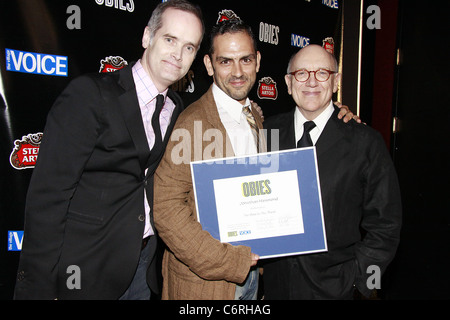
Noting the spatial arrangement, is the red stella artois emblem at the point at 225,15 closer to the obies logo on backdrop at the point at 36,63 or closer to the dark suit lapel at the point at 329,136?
the obies logo on backdrop at the point at 36,63

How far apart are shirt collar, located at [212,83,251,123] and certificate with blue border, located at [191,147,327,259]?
36 cm

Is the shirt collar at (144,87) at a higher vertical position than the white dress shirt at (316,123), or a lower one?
higher

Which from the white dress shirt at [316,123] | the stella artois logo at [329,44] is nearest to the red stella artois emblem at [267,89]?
the stella artois logo at [329,44]

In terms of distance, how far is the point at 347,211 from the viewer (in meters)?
1.65

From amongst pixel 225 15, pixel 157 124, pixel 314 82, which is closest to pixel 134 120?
pixel 157 124

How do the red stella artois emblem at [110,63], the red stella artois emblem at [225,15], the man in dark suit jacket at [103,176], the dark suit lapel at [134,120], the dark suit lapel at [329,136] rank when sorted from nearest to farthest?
the man in dark suit jacket at [103,176] < the dark suit lapel at [134,120] < the dark suit lapel at [329,136] < the red stella artois emblem at [110,63] < the red stella artois emblem at [225,15]

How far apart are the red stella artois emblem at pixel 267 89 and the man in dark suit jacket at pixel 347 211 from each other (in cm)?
188

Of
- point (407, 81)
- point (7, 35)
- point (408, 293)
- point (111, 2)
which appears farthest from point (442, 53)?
point (7, 35)

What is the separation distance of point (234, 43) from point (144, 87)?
55cm

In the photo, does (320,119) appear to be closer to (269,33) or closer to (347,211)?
(347,211)

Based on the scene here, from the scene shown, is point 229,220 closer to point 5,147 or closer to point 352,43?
point 5,147

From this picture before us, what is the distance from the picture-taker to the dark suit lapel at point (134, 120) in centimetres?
144

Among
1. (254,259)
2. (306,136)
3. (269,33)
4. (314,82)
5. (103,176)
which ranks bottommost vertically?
(254,259)
